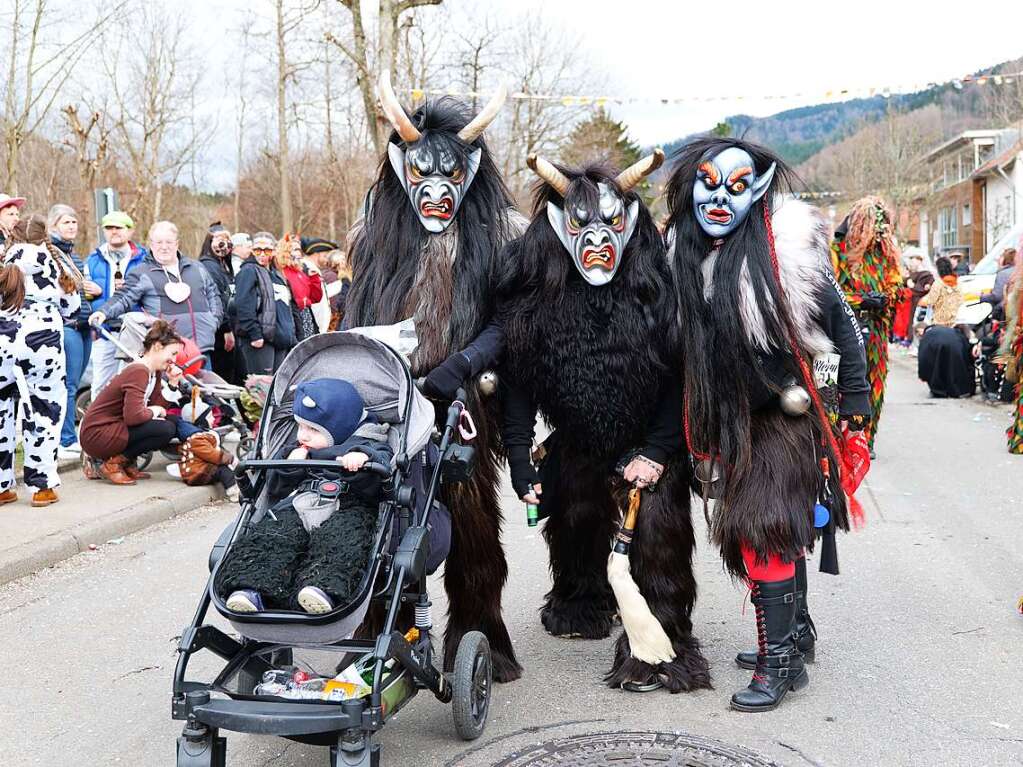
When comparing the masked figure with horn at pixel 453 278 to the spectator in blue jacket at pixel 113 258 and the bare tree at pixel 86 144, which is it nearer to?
the spectator in blue jacket at pixel 113 258

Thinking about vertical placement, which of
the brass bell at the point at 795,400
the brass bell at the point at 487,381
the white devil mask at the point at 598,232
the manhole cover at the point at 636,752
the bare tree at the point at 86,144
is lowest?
the manhole cover at the point at 636,752

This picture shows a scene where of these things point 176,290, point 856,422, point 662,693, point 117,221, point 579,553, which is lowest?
point 662,693

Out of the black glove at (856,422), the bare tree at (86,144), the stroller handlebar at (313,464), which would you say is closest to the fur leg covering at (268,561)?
the stroller handlebar at (313,464)

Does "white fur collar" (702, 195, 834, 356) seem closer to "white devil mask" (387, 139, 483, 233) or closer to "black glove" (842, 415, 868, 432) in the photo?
"black glove" (842, 415, 868, 432)

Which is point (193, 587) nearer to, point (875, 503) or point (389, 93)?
point (389, 93)

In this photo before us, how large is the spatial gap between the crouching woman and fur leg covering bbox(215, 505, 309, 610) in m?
4.90

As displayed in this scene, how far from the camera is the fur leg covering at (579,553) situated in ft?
15.1

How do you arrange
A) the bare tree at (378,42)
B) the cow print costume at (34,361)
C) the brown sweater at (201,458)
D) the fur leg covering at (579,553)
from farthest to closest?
1. the bare tree at (378,42)
2. the brown sweater at (201,458)
3. the cow print costume at (34,361)
4. the fur leg covering at (579,553)

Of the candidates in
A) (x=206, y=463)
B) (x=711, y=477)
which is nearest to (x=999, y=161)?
(x=206, y=463)

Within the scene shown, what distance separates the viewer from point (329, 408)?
3604mm

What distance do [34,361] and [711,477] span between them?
16.1 feet

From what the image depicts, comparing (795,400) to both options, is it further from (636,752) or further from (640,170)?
(636,752)

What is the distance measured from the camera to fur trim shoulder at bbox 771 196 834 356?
393cm

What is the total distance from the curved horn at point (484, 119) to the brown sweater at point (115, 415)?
4598 mm
